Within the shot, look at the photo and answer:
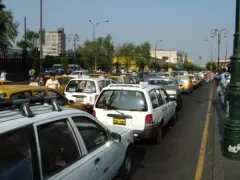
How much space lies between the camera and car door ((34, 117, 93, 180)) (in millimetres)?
3207

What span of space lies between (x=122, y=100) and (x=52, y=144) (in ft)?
15.9

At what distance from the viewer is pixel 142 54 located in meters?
75.6

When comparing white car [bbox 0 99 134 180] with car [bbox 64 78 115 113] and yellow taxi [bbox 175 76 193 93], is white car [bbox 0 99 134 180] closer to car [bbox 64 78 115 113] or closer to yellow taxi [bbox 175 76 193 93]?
car [bbox 64 78 115 113]

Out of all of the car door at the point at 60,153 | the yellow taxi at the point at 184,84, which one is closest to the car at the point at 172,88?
the yellow taxi at the point at 184,84

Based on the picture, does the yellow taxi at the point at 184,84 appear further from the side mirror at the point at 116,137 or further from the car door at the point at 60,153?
the car door at the point at 60,153

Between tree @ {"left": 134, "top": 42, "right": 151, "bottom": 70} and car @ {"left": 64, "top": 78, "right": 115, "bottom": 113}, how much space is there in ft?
200

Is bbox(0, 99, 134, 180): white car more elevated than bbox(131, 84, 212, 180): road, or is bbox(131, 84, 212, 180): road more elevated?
bbox(0, 99, 134, 180): white car

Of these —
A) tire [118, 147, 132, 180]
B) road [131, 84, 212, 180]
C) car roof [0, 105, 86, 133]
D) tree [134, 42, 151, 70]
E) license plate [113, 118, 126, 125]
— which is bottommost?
road [131, 84, 212, 180]

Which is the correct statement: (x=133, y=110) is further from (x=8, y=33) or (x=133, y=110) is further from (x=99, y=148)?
(x=8, y=33)

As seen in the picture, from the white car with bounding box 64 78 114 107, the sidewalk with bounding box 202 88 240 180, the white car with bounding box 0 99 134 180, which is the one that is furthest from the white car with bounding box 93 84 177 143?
the white car with bounding box 64 78 114 107

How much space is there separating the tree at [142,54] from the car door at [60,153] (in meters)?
69.8

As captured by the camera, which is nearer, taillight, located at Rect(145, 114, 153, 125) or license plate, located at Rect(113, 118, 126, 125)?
taillight, located at Rect(145, 114, 153, 125)

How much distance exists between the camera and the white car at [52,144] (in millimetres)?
2914

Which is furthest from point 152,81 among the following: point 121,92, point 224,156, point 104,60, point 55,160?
point 104,60
